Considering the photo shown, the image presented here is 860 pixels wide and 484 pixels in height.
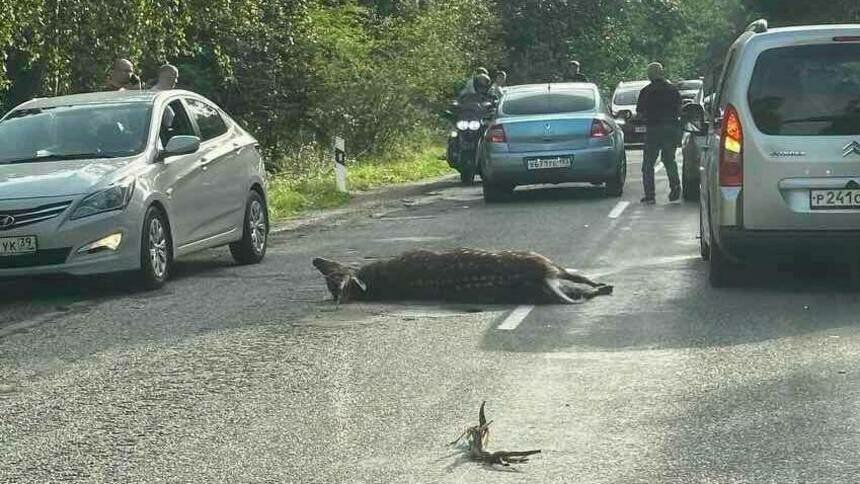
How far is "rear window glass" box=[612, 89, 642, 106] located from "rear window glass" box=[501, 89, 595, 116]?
18.2 m

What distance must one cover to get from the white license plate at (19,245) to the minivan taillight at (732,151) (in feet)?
16.5

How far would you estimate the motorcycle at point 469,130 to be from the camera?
26.2m

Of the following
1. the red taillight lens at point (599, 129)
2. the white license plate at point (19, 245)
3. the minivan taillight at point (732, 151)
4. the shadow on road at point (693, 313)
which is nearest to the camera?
the shadow on road at point (693, 313)

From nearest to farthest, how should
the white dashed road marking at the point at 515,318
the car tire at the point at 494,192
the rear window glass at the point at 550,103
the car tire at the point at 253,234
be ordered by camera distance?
the white dashed road marking at the point at 515,318 < the car tire at the point at 253,234 < the car tire at the point at 494,192 < the rear window glass at the point at 550,103

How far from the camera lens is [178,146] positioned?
43.3 ft

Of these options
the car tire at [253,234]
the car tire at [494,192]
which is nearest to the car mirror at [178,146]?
the car tire at [253,234]

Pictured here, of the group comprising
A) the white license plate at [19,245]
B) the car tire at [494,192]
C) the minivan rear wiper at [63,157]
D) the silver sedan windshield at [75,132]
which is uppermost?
the silver sedan windshield at [75,132]

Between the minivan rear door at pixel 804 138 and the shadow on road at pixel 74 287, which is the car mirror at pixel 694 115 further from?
the shadow on road at pixel 74 287

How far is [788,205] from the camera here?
11.4 meters

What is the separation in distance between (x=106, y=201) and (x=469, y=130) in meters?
14.3

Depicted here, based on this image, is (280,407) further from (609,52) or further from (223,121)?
(609,52)

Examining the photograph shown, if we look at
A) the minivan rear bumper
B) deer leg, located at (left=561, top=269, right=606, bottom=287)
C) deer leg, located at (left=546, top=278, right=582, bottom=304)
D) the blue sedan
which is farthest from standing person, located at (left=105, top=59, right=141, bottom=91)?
the minivan rear bumper

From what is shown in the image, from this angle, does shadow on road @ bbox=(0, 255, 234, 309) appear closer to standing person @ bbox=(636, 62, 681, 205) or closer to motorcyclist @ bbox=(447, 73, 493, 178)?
standing person @ bbox=(636, 62, 681, 205)

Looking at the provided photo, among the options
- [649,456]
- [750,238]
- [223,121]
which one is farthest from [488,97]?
[649,456]
